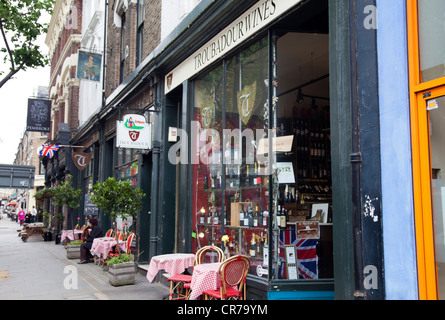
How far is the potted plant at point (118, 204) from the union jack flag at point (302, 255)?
4.30 meters

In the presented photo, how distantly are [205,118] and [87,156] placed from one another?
36.5 ft

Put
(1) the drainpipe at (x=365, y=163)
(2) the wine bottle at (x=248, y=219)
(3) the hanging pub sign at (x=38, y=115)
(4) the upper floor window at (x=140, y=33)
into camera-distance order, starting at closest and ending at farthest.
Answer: (1) the drainpipe at (x=365, y=163) < (2) the wine bottle at (x=248, y=219) < (4) the upper floor window at (x=140, y=33) < (3) the hanging pub sign at (x=38, y=115)

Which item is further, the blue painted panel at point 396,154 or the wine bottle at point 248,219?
the wine bottle at point 248,219

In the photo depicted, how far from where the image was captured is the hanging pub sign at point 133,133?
10.1m

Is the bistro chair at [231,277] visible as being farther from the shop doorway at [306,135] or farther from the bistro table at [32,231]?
the bistro table at [32,231]

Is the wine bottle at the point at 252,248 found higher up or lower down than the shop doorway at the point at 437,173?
lower down

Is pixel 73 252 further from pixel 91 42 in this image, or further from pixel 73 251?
pixel 91 42

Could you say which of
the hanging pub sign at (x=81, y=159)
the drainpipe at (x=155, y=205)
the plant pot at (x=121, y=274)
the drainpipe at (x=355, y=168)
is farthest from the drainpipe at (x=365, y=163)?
the hanging pub sign at (x=81, y=159)

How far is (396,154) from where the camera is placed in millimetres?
4055

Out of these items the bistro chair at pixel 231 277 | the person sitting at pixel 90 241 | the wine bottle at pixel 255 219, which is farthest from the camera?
the person sitting at pixel 90 241

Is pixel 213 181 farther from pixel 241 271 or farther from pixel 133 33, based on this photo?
pixel 133 33

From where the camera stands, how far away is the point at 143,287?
895cm

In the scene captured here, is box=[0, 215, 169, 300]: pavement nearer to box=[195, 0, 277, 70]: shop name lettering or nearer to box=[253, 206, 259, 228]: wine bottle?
box=[253, 206, 259, 228]: wine bottle

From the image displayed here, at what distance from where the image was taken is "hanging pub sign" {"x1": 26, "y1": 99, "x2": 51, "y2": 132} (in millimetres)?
25562
